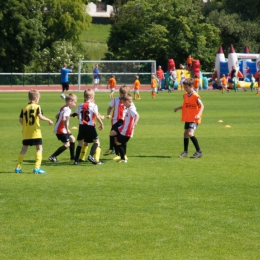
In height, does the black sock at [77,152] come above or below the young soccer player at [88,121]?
below

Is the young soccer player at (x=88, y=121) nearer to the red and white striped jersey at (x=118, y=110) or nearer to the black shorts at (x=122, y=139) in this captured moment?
the black shorts at (x=122, y=139)

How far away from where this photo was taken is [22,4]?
220ft

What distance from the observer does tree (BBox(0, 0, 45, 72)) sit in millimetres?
66438

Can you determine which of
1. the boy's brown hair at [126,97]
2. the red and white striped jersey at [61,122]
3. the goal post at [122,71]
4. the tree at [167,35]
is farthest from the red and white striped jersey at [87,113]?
the tree at [167,35]

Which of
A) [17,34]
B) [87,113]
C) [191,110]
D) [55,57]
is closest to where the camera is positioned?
[87,113]

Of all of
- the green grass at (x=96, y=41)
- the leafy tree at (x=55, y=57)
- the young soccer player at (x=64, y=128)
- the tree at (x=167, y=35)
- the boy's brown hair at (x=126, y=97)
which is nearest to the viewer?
the young soccer player at (x=64, y=128)

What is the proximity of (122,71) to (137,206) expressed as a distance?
46.7 m

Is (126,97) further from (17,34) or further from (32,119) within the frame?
(17,34)

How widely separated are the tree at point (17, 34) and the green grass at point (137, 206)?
50.9 m

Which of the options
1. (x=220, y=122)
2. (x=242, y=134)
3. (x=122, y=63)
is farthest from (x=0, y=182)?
(x=122, y=63)

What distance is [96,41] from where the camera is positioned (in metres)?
96.4

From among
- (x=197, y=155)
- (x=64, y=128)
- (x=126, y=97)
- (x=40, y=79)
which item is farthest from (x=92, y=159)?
(x=40, y=79)

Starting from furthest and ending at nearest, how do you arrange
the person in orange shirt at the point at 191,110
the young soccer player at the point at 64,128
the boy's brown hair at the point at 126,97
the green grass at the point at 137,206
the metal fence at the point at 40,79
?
the metal fence at the point at 40,79 < the person in orange shirt at the point at 191,110 < the boy's brown hair at the point at 126,97 < the young soccer player at the point at 64,128 < the green grass at the point at 137,206

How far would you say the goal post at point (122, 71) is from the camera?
55281mm
